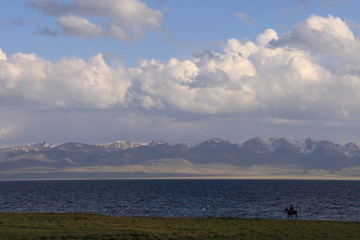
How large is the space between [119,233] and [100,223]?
10.6 m

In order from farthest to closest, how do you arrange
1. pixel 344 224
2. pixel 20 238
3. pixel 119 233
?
pixel 344 224 → pixel 119 233 → pixel 20 238

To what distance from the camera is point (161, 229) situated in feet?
162

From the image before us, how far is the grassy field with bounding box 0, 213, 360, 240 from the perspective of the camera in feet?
142

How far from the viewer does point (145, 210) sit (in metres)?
88.4

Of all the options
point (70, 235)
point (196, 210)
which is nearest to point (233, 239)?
point (70, 235)

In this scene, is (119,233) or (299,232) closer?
(119,233)

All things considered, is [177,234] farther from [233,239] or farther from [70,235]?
[70,235]

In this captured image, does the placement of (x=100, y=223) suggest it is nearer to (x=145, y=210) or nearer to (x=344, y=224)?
(x=344, y=224)

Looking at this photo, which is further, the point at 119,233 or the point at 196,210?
the point at 196,210

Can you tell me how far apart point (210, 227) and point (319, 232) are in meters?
10.2

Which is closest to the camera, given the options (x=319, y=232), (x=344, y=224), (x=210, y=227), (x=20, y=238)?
(x=20, y=238)

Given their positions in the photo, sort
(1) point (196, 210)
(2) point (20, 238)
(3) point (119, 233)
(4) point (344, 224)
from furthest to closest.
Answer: (1) point (196, 210) → (4) point (344, 224) → (3) point (119, 233) → (2) point (20, 238)

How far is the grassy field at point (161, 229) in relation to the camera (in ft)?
142

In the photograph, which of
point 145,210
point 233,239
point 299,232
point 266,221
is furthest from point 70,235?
point 145,210
